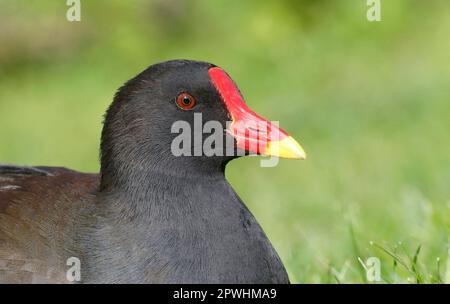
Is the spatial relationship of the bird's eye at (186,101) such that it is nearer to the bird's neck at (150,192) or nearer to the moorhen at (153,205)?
the moorhen at (153,205)

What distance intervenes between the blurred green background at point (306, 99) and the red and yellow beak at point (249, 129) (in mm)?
671

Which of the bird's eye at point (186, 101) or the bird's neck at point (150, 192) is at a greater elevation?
the bird's eye at point (186, 101)

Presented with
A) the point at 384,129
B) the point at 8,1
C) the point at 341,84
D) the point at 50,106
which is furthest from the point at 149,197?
the point at 8,1

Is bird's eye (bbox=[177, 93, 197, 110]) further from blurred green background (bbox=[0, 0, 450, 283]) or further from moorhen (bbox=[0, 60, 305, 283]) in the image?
blurred green background (bbox=[0, 0, 450, 283])

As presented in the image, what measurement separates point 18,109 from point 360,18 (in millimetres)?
4343

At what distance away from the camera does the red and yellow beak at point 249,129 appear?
3.32m

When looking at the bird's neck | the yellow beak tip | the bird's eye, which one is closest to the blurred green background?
the yellow beak tip

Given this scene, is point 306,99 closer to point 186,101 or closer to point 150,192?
point 186,101

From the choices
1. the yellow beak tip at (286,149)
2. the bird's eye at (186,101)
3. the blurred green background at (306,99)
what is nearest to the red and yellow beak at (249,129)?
the yellow beak tip at (286,149)

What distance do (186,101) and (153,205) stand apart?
425 millimetres

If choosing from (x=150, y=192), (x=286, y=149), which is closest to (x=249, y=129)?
(x=286, y=149)

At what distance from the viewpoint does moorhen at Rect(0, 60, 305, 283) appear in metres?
3.09

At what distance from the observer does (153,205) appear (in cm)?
321
